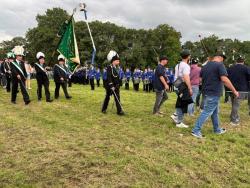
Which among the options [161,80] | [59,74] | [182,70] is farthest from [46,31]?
[182,70]

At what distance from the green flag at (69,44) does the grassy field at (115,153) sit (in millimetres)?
5154

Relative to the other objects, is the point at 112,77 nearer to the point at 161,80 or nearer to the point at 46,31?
the point at 161,80

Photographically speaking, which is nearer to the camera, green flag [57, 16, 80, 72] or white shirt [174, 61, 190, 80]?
white shirt [174, 61, 190, 80]

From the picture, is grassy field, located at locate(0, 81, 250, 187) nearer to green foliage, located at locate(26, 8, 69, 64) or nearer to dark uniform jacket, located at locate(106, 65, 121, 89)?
dark uniform jacket, located at locate(106, 65, 121, 89)

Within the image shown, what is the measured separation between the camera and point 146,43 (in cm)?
7919

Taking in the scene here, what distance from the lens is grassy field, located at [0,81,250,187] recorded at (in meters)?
6.50

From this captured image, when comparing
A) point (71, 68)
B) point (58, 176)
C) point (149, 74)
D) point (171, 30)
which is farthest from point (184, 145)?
point (171, 30)

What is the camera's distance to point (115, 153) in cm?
763

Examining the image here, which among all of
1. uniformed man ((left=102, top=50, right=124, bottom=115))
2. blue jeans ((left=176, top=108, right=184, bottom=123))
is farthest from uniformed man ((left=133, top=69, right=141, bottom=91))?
blue jeans ((left=176, top=108, right=184, bottom=123))

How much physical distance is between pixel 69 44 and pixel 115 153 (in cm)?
947

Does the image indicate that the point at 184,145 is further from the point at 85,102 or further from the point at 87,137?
the point at 85,102

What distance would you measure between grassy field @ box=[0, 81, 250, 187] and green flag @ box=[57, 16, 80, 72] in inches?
203

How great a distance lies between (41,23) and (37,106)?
65.2 metres

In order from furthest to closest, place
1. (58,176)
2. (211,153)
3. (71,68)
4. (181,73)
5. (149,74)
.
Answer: (149,74), (71,68), (181,73), (211,153), (58,176)
